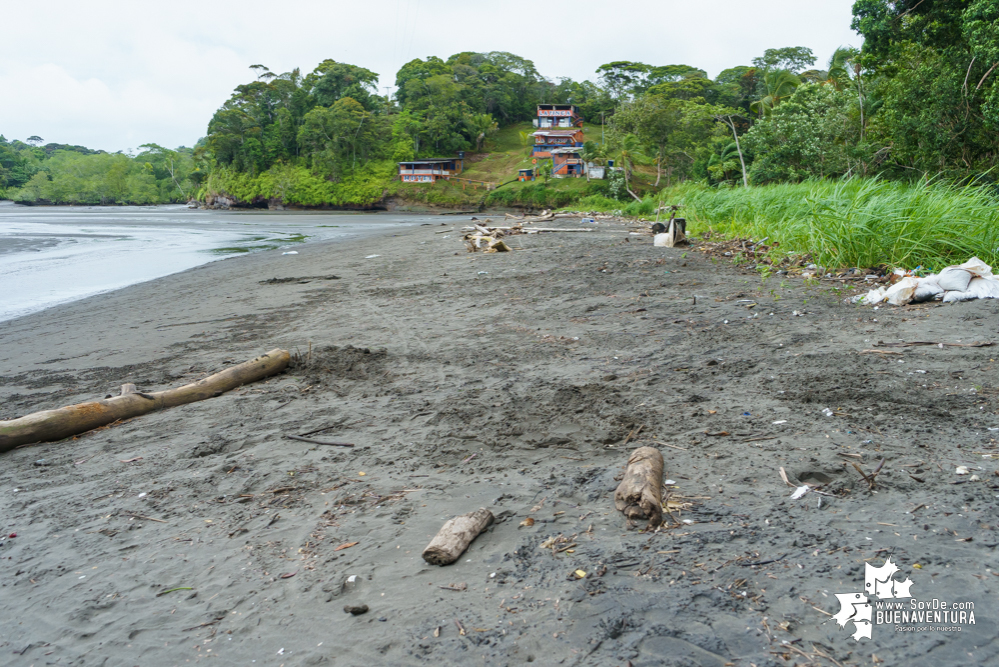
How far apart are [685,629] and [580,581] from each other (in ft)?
1.36

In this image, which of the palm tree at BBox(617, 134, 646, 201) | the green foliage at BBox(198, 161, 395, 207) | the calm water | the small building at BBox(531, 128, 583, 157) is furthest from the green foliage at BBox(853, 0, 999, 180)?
the green foliage at BBox(198, 161, 395, 207)

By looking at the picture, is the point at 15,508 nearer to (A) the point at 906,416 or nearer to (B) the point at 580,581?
(B) the point at 580,581

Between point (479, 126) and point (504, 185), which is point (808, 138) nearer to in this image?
point (504, 185)

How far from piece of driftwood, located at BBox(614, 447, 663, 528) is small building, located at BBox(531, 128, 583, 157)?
196ft

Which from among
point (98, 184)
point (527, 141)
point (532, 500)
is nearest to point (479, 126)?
point (527, 141)

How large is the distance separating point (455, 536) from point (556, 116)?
64.5 m

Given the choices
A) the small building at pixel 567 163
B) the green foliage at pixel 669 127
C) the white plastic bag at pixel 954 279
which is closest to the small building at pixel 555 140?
the small building at pixel 567 163

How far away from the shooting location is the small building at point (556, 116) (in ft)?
202

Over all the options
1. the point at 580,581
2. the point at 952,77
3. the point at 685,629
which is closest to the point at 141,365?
the point at 580,581

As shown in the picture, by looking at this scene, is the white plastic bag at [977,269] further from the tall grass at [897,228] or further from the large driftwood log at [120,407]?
the large driftwood log at [120,407]

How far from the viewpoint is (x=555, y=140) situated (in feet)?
197

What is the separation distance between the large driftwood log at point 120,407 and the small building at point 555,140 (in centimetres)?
5789

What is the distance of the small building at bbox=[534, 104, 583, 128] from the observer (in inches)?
2426

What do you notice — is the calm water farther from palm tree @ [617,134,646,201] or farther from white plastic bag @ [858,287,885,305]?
palm tree @ [617,134,646,201]
